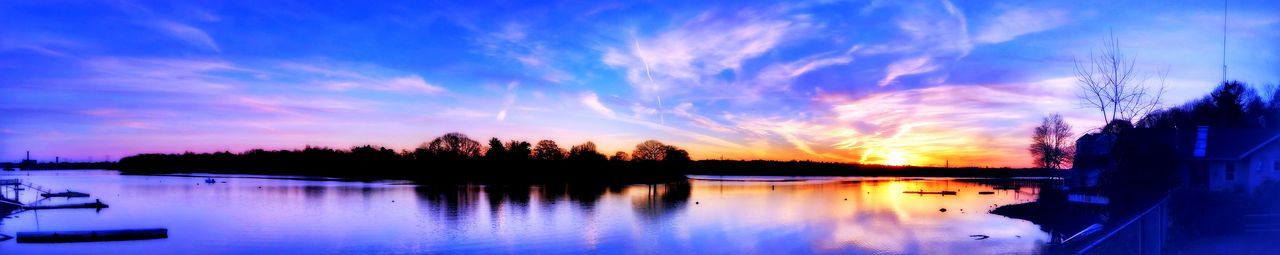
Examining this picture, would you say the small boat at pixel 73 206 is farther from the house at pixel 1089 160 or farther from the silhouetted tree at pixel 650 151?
the silhouetted tree at pixel 650 151

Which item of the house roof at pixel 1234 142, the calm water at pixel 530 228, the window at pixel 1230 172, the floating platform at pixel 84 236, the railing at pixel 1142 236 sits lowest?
the calm water at pixel 530 228

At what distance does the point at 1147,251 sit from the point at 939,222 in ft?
81.3

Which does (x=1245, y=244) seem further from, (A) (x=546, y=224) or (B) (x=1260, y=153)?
(A) (x=546, y=224)

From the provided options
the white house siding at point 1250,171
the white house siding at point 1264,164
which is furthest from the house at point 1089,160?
the white house siding at point 1264,164

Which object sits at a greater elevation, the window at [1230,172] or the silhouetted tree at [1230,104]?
the silhouetted tree at [1230,104]

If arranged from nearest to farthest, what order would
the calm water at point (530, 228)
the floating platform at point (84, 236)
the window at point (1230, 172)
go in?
the calm water at point (530, 228), the floating platform at point (84, 236), the window at point (1230, 172)

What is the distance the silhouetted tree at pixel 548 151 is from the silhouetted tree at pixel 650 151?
11.8 meters

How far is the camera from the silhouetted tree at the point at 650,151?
128 metres

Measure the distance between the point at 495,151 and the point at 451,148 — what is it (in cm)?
964

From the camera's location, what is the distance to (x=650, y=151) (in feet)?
422

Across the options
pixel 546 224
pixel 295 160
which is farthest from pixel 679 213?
pixel 295 160

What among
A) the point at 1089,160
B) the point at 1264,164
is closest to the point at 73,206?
the point at 1089,160

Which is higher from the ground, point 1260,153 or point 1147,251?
point 1260,153

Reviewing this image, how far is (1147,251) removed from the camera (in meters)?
16.5
